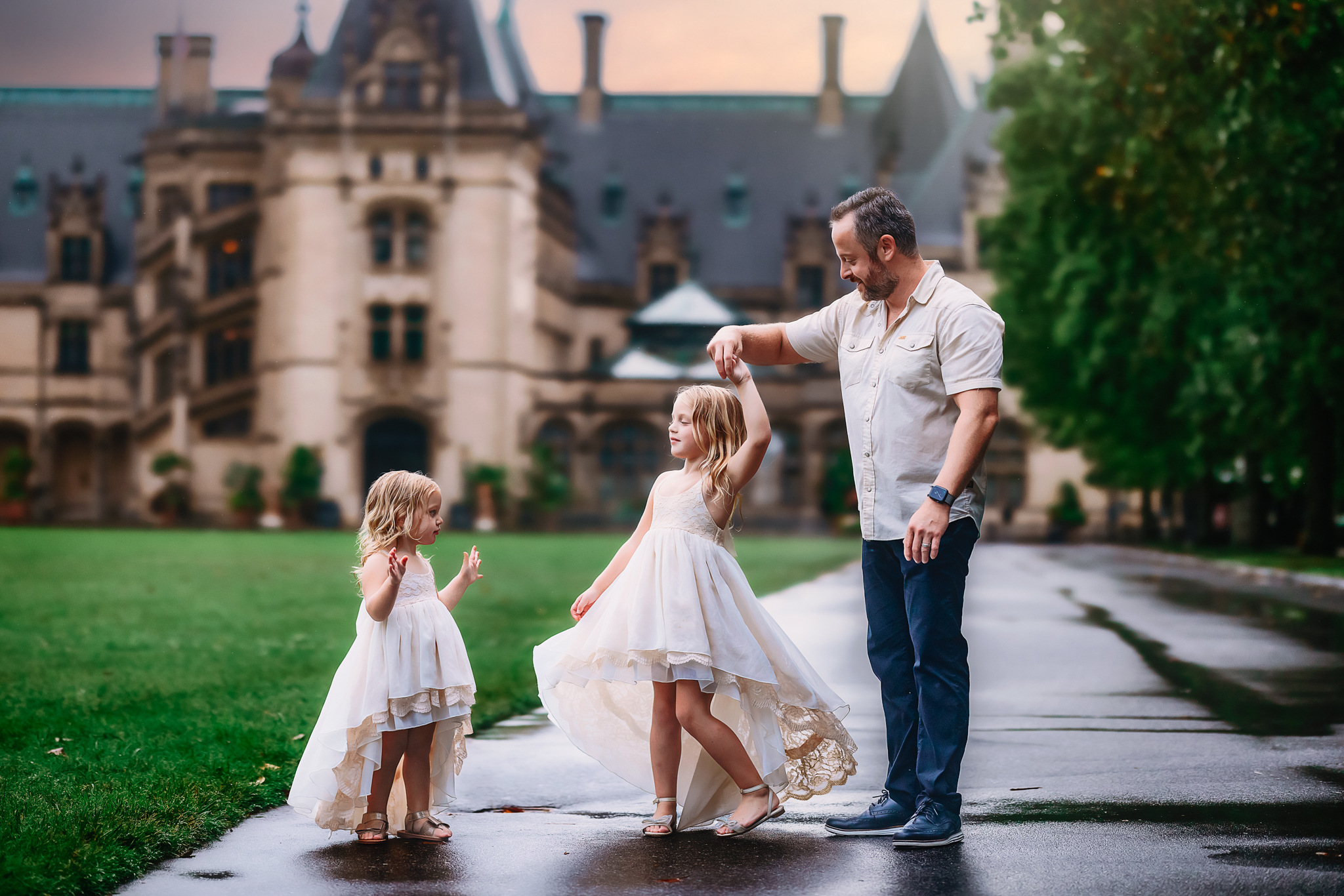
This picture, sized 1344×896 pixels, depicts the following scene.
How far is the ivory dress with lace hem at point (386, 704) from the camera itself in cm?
501

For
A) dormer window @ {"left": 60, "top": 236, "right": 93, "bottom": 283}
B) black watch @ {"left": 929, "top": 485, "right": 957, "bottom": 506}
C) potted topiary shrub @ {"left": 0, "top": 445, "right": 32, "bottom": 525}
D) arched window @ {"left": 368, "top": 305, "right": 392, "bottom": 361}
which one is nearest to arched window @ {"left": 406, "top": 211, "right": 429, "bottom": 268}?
arched window @ {"left": 368, "top": 305, "right": 392, "bottom": 361}

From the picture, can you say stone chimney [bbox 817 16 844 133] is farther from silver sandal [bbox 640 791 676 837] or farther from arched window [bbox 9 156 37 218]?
silver sandal [bbox 640 791 676 837]

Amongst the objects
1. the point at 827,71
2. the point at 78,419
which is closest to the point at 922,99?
the point at 827,71

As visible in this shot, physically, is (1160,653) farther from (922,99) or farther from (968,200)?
(922,99)

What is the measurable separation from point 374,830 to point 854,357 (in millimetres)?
2245

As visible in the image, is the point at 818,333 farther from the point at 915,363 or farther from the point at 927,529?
the point at 927,529

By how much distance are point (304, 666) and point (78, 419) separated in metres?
56.4

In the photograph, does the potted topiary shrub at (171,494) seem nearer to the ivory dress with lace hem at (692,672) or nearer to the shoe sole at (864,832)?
the ivory dress with lace hem at (692,672)

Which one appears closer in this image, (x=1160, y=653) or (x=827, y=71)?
(x=1160, y=653)

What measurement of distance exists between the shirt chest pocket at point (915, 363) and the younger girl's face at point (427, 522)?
1.58 m

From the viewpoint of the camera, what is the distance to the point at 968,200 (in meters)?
61.9

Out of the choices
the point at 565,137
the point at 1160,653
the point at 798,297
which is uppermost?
the point at 565,137

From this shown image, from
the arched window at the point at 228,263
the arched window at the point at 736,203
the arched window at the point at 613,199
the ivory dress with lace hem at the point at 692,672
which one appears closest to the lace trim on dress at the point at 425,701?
the ivory dress with lace hem at the point at 692,672

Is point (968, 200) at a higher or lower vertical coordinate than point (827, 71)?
lower
